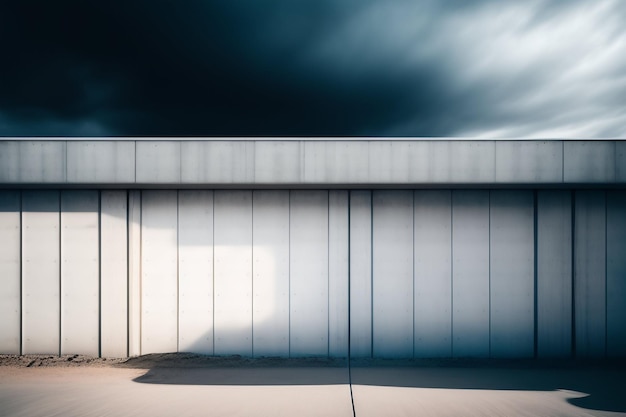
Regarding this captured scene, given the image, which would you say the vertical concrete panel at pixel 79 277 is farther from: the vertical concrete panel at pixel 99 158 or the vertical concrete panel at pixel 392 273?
the vertical concrete panel at pixel 392 273

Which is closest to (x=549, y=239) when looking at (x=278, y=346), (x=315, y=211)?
(x=315, y=211)

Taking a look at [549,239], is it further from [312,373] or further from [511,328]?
[312,373]

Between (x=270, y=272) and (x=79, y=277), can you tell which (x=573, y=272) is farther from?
(x=79, y=277)

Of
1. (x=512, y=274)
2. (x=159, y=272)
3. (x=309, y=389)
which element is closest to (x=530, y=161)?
(x=512, y=274)

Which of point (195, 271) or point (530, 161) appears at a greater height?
point (530, 161)

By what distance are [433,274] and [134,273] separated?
19.4ft

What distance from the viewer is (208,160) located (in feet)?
18.7

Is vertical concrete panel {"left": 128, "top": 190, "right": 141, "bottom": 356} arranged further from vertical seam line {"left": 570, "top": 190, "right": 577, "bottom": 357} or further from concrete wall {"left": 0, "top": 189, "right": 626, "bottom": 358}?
vertical seam line {"left": 570, "top": 190, "right": 577, "bottom": 357}

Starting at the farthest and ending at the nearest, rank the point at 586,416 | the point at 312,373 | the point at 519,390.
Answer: the point at 312,373 → the point at 519,390 → the point at 586,416

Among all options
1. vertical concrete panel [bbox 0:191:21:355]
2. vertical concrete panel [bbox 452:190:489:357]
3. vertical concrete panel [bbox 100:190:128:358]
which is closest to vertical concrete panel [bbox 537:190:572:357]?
vertical concrete panel [bbox 452:190:489:357]

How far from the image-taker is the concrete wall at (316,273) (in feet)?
19.7

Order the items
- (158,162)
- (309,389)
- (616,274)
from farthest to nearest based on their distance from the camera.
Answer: (616,274)
(158,162)
(309,389)

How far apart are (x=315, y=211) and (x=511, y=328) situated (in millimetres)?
4457

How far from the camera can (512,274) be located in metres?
6.08
